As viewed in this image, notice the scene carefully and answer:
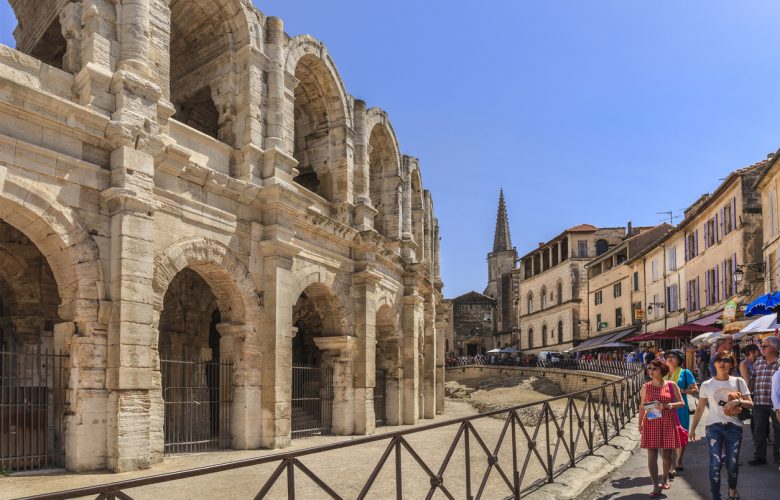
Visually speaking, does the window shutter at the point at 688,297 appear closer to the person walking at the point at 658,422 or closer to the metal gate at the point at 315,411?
the metal gate at the point at 315,411

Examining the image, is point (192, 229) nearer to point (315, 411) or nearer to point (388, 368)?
point (315, 411)

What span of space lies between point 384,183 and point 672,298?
1893 centimetres

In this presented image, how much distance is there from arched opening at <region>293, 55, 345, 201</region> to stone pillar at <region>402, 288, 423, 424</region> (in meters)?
4.51

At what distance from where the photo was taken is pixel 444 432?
543 inches

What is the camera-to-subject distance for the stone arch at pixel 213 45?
12312 mm

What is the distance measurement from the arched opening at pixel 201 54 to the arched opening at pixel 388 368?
7203mm

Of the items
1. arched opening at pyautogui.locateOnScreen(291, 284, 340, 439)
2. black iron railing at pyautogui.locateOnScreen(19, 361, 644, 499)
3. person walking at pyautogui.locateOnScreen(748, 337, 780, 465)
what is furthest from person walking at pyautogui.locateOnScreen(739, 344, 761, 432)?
arched opening at pyautogui.locateOnScreen(291, 284, 340, 439)

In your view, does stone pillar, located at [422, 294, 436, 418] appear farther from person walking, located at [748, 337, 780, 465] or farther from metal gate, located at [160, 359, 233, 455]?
person walking, located at [748, 337, 780, 465]

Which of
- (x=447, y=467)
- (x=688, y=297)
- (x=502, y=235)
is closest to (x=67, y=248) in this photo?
(x=447, y=467)

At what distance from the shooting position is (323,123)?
51.8 ft

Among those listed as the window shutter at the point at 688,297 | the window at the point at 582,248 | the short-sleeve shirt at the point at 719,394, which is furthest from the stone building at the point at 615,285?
the short-sleeve shirt at the point at 719,394

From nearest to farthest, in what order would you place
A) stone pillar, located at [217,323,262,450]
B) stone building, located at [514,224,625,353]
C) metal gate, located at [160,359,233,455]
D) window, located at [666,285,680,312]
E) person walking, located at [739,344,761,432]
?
person walking, located at [739,344,761,432] → metal gate, located at [160,359,233,455] → stone pillar, located at [217,323,262,450] → window, located at [666,285,680,312] → stone building, located at [514,224,625,353]

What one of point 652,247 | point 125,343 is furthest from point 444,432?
point 652,247

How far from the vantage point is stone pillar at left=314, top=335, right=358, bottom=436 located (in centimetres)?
1449
